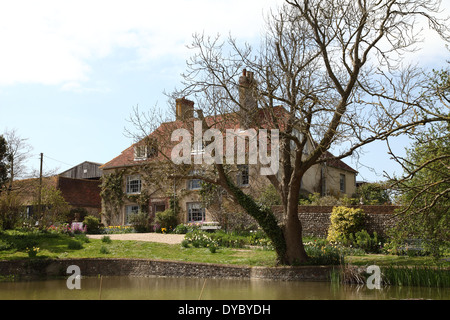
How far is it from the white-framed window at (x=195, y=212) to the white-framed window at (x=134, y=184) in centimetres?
505

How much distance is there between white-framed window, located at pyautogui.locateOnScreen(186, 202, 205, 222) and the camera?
3244 centimetres

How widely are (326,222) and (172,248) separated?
319 inches

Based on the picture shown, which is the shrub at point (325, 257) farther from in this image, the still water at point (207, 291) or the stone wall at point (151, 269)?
the still water at point (207, 291)

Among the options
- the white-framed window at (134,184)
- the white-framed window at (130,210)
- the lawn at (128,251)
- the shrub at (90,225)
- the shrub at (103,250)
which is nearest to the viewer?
the lawn at (128,251)

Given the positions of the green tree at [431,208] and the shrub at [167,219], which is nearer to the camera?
the green tree at [431,208]

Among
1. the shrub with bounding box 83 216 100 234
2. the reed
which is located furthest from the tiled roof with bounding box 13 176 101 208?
the reed

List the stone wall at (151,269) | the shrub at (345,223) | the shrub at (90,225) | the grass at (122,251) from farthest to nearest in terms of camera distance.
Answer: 1. the shrub at (90,225)
2. the shrub at (345,223)
3. the grass at (122,251)
4. the stone wall at (151,269)

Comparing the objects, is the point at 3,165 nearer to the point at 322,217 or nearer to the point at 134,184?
the point at 134,184

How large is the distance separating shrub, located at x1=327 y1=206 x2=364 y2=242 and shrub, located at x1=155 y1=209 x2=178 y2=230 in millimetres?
12521

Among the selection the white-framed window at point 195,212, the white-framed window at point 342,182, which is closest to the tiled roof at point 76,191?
the white-framed window at point 195,212

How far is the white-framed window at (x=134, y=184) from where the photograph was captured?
3609cm

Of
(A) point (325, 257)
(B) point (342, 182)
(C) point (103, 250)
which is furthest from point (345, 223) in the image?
(B) point (342, 182)

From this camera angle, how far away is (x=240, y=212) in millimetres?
26641

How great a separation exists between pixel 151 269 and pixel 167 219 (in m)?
13.0
